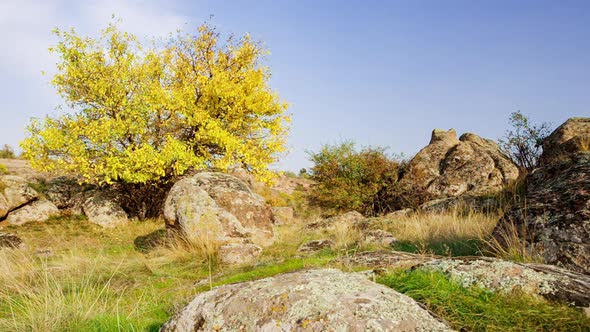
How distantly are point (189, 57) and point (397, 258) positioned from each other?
1959 cm

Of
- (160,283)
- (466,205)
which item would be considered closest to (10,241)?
(160,283)

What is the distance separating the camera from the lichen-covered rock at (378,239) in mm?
10828

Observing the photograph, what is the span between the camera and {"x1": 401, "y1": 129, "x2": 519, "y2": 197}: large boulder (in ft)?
65.9

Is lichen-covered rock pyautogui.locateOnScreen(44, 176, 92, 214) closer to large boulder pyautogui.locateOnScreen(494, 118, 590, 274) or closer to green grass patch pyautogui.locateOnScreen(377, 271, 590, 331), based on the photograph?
large boulder pyautogui.locateOnScreen(494, 118, 590, 274)

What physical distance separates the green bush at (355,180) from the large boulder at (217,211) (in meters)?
9.33

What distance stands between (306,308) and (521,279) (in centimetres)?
210

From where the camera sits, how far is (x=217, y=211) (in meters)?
12.9

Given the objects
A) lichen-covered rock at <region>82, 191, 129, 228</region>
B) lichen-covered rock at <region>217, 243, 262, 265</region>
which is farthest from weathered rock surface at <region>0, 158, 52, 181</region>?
lichen-covered rock at <region>217, 243, 262, 265</region>

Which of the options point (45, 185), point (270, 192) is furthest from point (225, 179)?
point (270, 192)

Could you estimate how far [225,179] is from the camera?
14.9 meters

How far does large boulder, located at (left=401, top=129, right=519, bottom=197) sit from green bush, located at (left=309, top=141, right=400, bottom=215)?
4.57ft

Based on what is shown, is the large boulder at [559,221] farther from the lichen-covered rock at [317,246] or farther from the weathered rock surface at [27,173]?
the weathered rock surface at [27,173]

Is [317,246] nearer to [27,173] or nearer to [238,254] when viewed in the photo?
[238,254]

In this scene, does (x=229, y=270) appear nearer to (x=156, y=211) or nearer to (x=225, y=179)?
(x=225, y=179)
